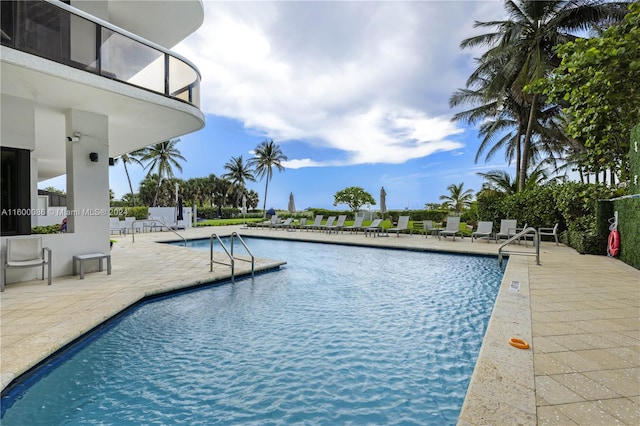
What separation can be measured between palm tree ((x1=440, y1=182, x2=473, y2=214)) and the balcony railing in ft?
76.9

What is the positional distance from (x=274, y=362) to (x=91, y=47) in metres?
6.52

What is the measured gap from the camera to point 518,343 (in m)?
3.21

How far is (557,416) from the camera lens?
2.15 m

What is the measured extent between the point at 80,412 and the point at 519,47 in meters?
20.2

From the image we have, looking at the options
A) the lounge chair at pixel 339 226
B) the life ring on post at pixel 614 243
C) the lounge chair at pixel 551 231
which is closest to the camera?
the life ring on post at pixel 614 243

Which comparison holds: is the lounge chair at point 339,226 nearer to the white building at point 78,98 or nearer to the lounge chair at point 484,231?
the lounge chair at point 484,231

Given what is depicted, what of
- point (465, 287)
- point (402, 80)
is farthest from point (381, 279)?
point (402, 80)

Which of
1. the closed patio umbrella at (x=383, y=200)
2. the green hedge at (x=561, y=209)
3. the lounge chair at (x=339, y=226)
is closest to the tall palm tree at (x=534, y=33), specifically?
the green hedge at (x=561, y=209)

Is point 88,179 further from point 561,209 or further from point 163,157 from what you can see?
point 163,157

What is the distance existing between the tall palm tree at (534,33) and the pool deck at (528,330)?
1132 centimetres

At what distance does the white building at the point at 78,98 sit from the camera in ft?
17.1

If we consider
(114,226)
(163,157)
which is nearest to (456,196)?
(114,226)

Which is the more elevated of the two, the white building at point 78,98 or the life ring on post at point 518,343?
the white building at point 78,98

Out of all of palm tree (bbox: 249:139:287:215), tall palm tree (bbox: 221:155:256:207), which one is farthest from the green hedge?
tall palm tree (bbox: 221:155:256:207)
